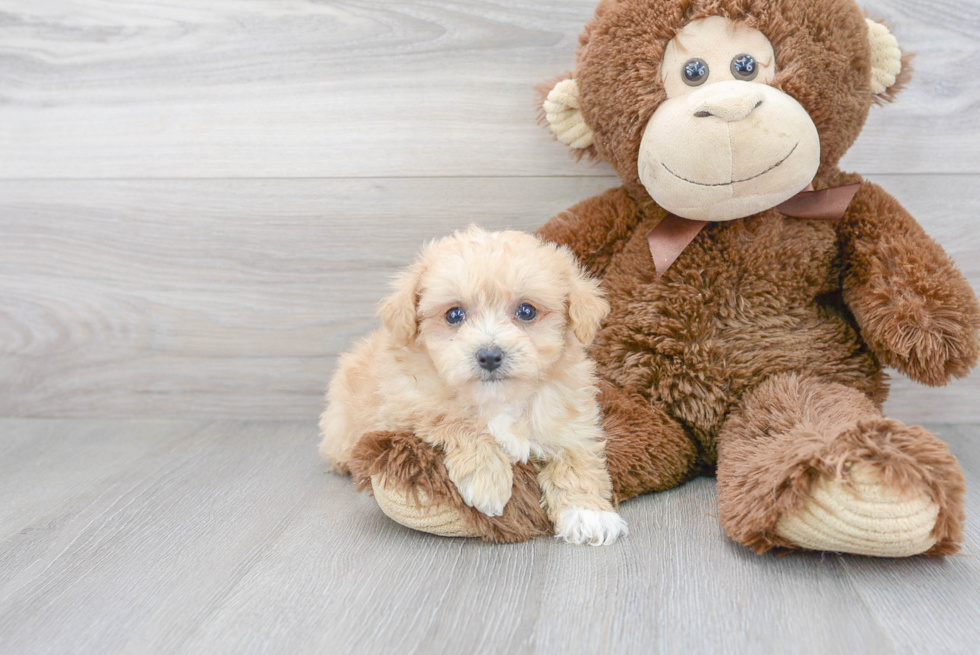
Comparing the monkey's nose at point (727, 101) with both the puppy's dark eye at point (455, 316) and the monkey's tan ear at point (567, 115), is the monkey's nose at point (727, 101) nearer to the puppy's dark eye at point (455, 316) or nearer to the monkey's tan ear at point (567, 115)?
the monkey's tan ear at point (567, 115)

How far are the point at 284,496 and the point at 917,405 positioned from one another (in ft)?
4.49

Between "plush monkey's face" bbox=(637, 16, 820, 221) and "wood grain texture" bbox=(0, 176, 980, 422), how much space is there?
416mm

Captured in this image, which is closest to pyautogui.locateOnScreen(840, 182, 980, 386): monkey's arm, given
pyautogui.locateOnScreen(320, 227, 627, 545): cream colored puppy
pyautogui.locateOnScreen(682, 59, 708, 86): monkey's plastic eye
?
pyautogui.locateOnScreen(682, 59, 708, 86): monkey's plastic eye

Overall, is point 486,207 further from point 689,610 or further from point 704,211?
point 689,610

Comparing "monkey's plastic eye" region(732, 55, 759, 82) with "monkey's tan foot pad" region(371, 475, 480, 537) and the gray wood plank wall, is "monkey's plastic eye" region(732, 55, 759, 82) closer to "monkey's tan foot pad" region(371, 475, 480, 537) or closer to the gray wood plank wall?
the gray wood plank wall

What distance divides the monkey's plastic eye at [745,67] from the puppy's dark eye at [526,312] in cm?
51

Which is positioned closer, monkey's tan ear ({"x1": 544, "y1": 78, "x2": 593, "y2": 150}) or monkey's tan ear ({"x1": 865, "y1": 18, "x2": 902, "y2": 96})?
monkey's tan ear ({"x1": 865, "y1": 18, "x2": 902, "y2": 96})

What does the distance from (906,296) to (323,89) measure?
3.96 ft

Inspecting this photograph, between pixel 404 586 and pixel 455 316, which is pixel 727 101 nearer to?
pixel 455 316

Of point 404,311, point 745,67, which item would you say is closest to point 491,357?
point 404,311

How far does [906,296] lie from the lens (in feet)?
4.10

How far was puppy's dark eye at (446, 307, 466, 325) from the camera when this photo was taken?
1.14 meters

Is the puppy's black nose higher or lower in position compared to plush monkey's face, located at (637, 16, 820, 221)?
lower

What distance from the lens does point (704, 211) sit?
4.21 ft
